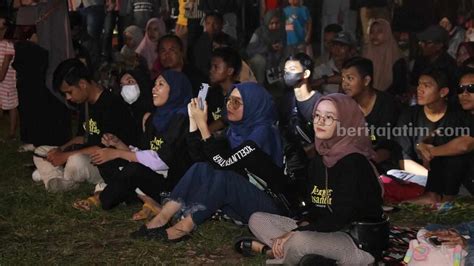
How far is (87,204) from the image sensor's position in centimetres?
614

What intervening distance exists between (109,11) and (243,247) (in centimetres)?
708

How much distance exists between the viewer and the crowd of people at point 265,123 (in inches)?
177

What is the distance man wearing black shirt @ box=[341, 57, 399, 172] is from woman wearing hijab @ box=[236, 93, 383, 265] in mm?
1979

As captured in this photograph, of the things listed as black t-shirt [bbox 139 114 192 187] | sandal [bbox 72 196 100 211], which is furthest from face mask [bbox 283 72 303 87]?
sandal [bbox 72 196 100 211]

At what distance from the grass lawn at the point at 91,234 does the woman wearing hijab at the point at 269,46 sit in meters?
3.90

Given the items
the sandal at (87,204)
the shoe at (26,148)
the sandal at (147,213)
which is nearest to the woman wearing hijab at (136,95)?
the sandal at (87,204)

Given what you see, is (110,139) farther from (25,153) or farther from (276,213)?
(25,153)

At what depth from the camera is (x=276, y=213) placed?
5.17m

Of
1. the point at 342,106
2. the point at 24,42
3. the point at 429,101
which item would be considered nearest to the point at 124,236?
the point at 342,106

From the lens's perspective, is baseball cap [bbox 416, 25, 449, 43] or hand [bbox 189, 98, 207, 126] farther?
baseball cap [bbox 416, 25, 449, 43]

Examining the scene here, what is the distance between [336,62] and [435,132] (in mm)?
2812

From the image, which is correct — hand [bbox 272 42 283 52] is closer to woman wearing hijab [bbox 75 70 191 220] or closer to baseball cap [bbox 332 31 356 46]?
baseball cap [bbox 332 31 356 46]

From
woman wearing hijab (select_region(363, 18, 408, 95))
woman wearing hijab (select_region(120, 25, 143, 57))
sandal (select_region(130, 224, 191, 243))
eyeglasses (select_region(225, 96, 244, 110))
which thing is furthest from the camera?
woman wearing hijab (select_region(120, 25, 143, 57))

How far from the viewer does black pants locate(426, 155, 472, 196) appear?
20.0 feet
